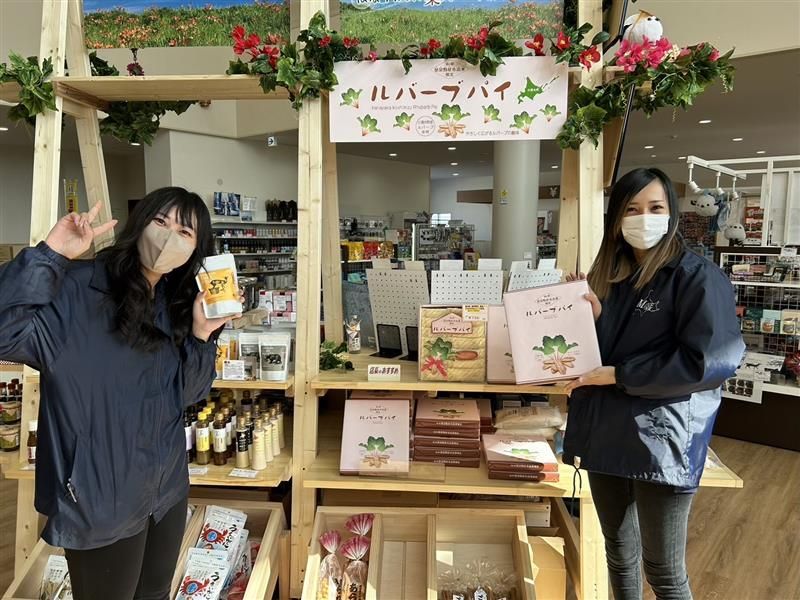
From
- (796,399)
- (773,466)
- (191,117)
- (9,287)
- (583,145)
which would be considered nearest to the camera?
(9,287)

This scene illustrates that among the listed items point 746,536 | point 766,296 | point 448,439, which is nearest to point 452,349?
point 448,439

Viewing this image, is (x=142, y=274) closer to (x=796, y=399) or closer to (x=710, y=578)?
(x=710, y=578)

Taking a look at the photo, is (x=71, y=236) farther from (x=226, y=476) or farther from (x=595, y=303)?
(x=595, y=303)

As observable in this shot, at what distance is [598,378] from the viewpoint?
1678 millimetres

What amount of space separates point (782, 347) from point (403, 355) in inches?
144

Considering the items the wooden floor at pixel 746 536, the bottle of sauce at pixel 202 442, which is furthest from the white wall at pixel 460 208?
the bottle of sauce at pixel 202 442

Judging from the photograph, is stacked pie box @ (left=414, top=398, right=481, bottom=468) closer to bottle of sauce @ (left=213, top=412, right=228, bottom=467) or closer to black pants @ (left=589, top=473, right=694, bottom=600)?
black pants @ (left=589, top=473, right=694, bottom=600)

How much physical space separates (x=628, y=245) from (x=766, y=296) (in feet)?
11.8

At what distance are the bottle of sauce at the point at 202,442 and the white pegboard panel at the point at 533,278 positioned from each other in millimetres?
1461

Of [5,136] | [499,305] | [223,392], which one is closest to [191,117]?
[5,136]

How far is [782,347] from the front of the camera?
4.48 metres

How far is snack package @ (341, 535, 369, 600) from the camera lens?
2.13m

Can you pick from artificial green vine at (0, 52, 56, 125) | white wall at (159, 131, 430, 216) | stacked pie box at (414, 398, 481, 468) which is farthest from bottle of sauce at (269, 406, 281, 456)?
white wall at (159, 131, 430, 216)

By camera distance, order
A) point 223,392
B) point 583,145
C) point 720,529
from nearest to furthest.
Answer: point 583,145
point 223,392
point 720,529
